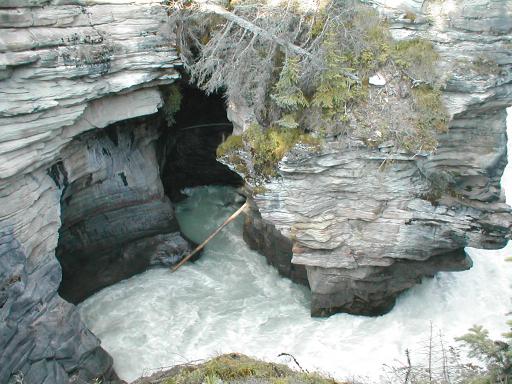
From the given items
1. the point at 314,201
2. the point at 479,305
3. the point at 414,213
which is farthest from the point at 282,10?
the point at 479,305

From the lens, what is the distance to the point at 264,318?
12.9 m

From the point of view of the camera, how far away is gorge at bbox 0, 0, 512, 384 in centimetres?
967

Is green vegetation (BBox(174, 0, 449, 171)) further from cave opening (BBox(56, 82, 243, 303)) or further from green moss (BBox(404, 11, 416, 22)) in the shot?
cave opening (BBox(56, 82, 243, 303))

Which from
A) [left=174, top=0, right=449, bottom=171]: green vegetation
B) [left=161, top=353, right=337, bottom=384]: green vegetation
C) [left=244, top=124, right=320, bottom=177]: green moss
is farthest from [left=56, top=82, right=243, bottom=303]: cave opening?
[left=161, top=353, right=337, bottom=384]: green vegetation

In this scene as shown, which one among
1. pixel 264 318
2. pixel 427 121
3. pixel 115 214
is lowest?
pixel 264 318

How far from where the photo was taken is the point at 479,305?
12.7 m

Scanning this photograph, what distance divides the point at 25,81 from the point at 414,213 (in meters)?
8.51

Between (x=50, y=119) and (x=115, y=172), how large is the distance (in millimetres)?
4169

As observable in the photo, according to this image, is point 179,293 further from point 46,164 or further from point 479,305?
point 479,305

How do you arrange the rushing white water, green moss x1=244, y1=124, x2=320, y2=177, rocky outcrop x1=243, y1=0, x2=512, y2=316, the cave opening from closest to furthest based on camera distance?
rocky outcrop x1=243, y1=0, x2=512, y2=316 < green moss x1=244, y1=124, x2=320, y2=177 < the rushing white water < the cave opening

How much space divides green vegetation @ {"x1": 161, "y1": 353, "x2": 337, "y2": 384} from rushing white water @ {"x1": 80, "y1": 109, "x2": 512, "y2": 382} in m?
4.38

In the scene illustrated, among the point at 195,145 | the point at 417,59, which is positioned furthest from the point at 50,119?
the point at 195,145

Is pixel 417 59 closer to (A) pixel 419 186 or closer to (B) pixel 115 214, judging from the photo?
(A) pixel 419 186

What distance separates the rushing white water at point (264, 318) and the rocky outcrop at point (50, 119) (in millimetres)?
1469
